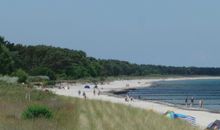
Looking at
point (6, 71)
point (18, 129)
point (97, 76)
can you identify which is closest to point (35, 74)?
Result: point (6, 71)

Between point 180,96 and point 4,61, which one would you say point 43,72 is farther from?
point 4,61

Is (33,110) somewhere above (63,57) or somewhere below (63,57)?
below

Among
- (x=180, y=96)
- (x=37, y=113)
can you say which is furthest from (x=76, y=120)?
(x=180, y=96)

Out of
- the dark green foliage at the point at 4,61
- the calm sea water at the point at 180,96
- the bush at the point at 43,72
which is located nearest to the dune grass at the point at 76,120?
the calm sea water at the point at 180,96

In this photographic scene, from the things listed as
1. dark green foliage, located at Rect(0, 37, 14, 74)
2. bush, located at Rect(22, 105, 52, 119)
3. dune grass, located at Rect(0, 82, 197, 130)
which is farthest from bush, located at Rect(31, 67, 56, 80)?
bush, located at Rect(22, 105, 52, 119)

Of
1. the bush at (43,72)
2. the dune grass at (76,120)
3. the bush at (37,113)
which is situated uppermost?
the bush at (43,72)

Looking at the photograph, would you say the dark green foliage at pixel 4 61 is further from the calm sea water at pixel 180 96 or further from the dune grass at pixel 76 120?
the dune grass at pixel 76 120

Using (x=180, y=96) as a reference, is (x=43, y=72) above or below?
above

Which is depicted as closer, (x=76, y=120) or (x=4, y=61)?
(x=76, y=120)

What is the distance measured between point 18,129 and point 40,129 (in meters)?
0.77

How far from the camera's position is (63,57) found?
142250 mm

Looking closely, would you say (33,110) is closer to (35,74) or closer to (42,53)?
(35,74)

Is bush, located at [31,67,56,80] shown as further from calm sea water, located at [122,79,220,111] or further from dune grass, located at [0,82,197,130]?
dune grass, located at [0,82,197,130]

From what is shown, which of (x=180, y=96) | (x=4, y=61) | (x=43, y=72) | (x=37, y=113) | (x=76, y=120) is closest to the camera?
(x=76, y=120)
